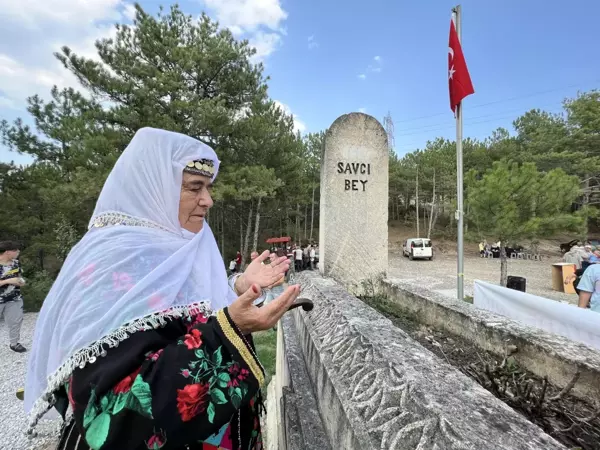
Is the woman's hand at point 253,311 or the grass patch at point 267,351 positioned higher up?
the woman's hand at point 253,311

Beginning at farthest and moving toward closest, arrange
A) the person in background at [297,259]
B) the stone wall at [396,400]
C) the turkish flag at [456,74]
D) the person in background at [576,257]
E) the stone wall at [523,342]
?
1. the person in background at [297,259]
2. the person in background at [576,257]
3. the turkish flag at [456,74]
4. the stone wall at [523,342]
5. the stone wall at [396,400]

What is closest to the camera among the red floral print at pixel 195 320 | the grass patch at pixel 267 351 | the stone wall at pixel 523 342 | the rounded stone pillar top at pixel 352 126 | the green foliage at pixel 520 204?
the red floral print at pixel 195 320

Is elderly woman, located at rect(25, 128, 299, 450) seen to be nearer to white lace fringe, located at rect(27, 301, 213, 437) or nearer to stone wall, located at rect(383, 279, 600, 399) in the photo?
white lace fringe, located at rect(27, 301, 213, 437)

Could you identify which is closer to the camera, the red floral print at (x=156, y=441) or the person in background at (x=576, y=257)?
the red floral print at (x=156, y=441)

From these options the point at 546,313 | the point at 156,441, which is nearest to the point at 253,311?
the point at 156,441

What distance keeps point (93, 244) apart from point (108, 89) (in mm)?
13004

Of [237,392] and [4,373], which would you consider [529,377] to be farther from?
[4,373]

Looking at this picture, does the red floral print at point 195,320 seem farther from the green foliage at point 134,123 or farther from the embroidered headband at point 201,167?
the green foliage at point 134,123

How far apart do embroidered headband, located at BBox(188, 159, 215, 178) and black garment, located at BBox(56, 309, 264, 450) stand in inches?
27.1

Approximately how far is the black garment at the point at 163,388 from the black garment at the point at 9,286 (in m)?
5.99

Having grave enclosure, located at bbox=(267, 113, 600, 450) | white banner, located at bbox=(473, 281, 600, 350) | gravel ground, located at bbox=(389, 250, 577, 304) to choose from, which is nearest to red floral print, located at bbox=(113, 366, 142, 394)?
grave enclosure, located at bbox=(267, 113, 600, 450)

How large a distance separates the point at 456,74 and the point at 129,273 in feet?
17.9

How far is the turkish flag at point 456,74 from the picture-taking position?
4.82m

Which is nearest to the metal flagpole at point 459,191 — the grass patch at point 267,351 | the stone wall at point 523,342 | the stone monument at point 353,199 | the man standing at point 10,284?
the stone monument at point 353,199
